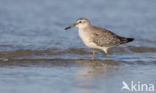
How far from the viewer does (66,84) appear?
748 centimetres

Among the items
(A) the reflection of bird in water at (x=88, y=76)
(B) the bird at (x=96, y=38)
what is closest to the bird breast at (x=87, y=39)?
(B) the bird at (x=96, y=38)

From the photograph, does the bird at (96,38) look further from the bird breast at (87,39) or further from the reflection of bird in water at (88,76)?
the reflection of bird in water at (88,76)

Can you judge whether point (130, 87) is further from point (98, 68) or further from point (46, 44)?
point (46, 44)

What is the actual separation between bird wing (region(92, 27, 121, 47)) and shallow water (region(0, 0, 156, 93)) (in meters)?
0.37

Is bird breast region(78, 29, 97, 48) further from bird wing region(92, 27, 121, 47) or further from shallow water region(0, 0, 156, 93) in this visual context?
shallow water region(0, 0, 156, 93)

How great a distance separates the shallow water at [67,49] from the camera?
767 cm

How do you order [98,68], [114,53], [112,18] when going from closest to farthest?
[98,68], [114,53], [112,18]

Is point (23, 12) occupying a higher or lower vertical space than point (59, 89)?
higher

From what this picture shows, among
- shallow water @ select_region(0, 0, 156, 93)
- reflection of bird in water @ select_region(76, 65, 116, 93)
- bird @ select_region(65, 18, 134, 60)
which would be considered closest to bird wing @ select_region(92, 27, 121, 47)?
bird @ select_region(65, 18, 134, 60)

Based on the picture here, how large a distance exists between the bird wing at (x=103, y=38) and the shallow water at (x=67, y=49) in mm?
371

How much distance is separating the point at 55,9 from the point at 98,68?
24.3 ft

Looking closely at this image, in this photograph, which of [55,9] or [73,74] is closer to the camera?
[73,74]

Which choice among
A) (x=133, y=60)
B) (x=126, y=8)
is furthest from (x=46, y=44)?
(x=126, y=8)

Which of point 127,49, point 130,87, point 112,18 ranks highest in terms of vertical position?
point 112,18
